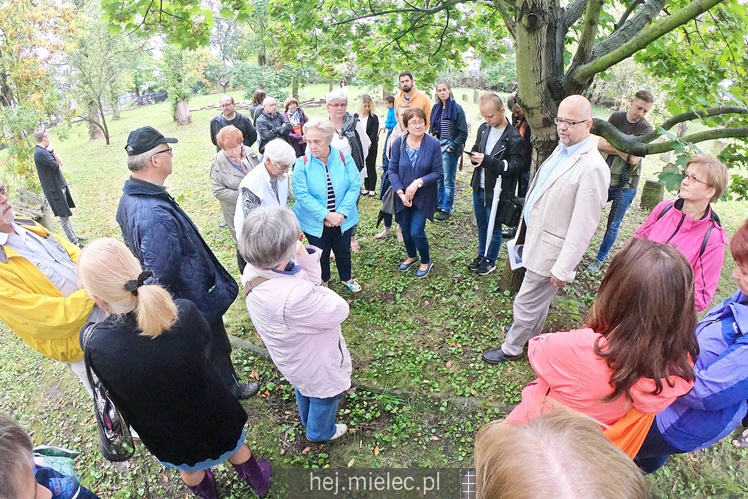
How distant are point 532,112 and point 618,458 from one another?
11.0 ft

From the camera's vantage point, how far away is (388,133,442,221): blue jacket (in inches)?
181

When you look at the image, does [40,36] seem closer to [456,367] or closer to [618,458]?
[456,367]

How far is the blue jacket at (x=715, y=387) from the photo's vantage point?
1.82 meters

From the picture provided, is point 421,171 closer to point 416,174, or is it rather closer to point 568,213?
point 416,174

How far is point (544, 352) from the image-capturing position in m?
1.85

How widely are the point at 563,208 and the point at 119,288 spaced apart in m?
2.93

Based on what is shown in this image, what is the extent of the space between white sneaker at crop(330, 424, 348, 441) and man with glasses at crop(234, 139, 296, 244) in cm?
188

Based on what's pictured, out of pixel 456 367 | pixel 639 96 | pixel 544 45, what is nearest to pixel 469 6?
pixel 639 96

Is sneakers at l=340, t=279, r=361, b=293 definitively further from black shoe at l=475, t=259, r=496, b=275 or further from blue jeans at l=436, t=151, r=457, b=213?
blue jeans at l=436, t=151, r=457, b=213

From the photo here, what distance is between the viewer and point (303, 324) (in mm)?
2330

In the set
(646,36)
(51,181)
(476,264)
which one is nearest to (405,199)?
(476,264)

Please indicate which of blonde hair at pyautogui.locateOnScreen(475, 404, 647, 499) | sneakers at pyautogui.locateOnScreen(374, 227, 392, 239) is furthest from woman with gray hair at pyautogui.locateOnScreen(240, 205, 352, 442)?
sneakers at pyautogui.locateOnScreen(374, 227, 392, 239)

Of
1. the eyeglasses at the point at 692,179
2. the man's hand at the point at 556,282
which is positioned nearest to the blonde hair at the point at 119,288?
the man's hand at the point at 556,282

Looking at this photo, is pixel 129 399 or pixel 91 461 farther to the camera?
pixel 91 461
